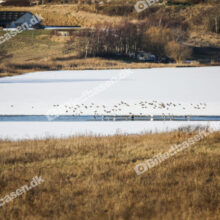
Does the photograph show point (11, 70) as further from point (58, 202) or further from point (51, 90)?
point (58, 202)

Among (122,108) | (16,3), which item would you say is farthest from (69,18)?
(122,108)

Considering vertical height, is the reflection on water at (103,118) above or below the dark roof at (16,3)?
below

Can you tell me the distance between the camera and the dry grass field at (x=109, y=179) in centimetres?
601

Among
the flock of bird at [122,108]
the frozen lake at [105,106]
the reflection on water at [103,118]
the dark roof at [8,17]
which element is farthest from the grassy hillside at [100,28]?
the reflection on water at [103,118]

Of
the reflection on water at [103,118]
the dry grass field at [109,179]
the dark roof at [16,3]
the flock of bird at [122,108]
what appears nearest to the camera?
the dry grass field at [109,179]

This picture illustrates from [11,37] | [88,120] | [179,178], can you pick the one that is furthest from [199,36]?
[179,178]

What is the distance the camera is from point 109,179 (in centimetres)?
729

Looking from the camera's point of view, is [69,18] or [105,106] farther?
[69,18]

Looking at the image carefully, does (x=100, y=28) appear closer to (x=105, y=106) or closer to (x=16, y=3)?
(x=105, y=106)

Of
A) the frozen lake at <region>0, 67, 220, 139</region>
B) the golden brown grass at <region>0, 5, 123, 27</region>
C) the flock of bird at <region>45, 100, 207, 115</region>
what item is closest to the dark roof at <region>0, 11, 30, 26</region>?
the golden brown grass at <region>0, 5, 123, 27</region>

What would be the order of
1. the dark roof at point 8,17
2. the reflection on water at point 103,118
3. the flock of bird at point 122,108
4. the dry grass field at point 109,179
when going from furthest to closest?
the dark roof at point 8,17 → the flock of bird at point 122,108 → the reflection on water at point 103,118 → the dry grass field at point 109,179

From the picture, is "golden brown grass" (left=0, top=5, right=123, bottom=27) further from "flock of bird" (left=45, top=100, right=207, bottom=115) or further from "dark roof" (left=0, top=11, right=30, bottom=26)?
"flock of bird" (left=45, top=100, right=207, bottom=115)

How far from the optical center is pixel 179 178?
24.1 ft

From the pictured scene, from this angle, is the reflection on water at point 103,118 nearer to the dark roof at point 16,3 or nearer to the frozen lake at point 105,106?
the frozen lake at point 105,106
